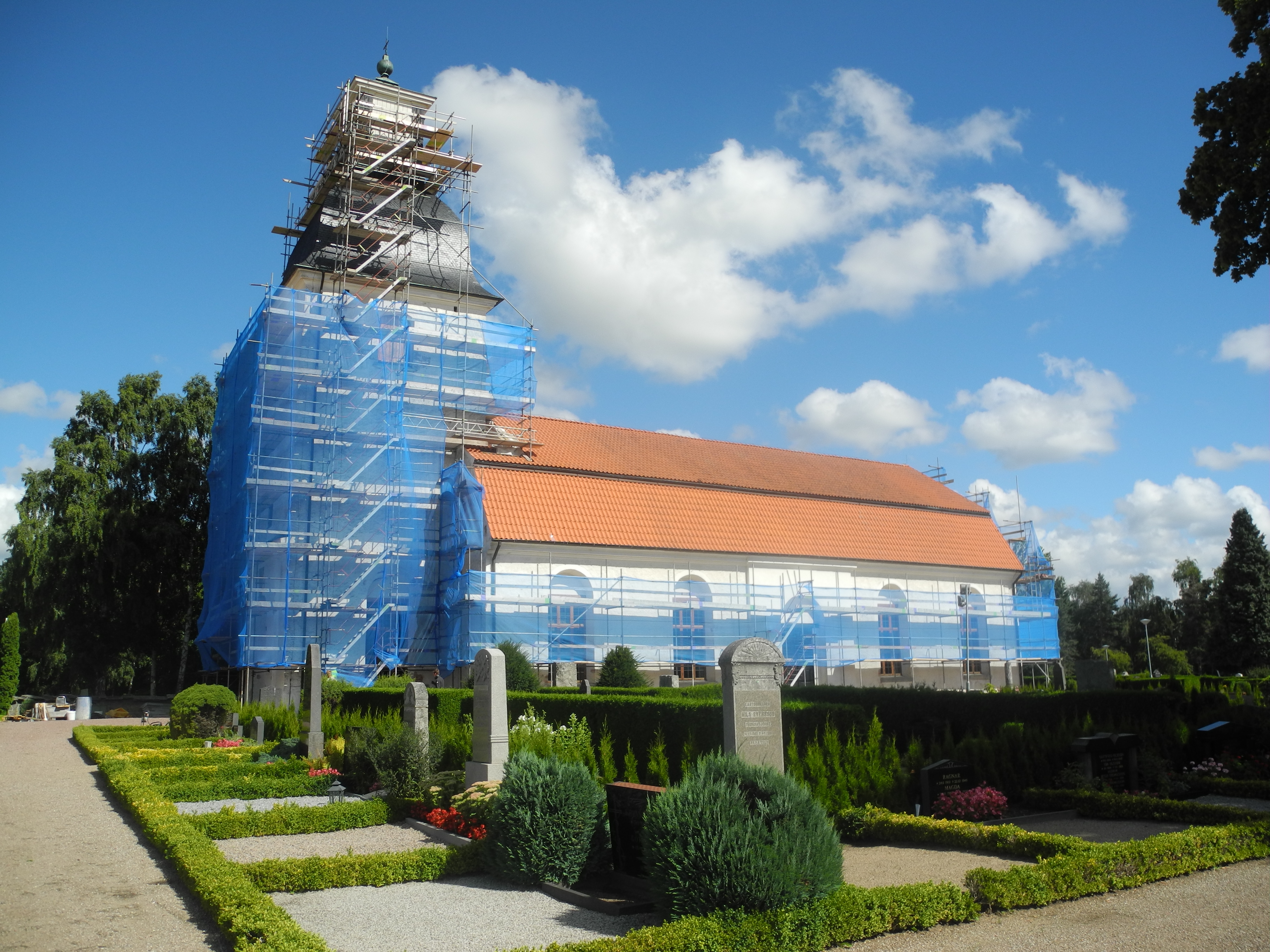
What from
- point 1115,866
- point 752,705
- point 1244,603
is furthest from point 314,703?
point 1244,603

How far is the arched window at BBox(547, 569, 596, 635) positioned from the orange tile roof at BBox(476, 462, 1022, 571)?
46.1 inches

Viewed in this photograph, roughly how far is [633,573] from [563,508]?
299cm

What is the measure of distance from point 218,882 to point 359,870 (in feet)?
4.08

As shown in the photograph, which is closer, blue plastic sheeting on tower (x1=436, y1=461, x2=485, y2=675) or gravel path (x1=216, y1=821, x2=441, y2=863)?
gravel path (x1=216, y1=821, x2=441, y2=863)

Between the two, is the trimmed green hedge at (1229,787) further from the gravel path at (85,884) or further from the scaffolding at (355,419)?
the scaffolding at (355,419)

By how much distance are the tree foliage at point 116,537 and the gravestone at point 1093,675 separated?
31.3 m

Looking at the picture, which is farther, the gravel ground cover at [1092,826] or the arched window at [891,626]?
the arched window at [891,626]

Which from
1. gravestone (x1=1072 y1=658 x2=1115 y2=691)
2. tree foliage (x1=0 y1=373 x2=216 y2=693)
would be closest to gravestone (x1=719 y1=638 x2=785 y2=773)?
gravestone (x1=1072 y1=658 x2=1115 y2=691)

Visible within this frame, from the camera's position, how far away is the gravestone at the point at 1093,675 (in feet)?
57.4

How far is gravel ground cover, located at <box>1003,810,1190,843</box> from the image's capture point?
9.27 metres

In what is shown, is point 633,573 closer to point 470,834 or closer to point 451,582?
point 451,582

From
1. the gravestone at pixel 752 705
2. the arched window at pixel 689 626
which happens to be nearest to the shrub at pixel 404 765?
the gravestone at pixel 752 705

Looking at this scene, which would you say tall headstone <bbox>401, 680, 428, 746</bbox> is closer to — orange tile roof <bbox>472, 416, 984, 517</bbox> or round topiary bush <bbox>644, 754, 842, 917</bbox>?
round topiary bush <bbox>644, 754, 842, 917</bbox>

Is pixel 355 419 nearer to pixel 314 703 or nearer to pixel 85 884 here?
pixel 314 703
